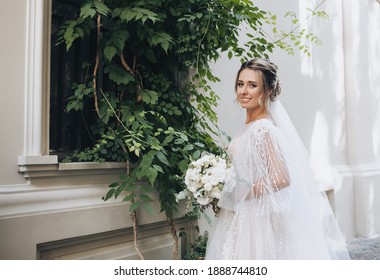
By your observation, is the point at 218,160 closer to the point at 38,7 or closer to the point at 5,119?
the point at 5,119

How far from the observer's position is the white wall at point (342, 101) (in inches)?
205

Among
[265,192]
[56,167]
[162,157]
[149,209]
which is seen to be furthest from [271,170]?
[56,167]

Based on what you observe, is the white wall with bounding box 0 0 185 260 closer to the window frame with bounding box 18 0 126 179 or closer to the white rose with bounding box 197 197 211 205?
the window frame with bounding box 18 0 126 179

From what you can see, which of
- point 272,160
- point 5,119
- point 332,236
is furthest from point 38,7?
point 332,236

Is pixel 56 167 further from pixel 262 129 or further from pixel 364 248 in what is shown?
pixel 364 248

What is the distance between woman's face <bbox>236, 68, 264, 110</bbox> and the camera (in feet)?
7.76

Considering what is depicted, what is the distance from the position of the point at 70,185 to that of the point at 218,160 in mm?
1034

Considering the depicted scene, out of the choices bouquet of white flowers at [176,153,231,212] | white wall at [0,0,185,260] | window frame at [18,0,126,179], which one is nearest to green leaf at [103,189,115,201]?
white wall at [0,0,185,260]

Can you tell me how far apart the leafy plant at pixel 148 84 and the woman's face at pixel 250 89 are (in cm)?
49

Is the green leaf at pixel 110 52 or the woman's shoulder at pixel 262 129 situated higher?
the green leaf at pixel 110 52

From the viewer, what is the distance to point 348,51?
6.46m

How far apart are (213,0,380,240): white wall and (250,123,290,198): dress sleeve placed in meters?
2.77

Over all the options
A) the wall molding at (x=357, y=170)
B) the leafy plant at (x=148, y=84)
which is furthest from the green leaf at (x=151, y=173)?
the wall molding at (x=357, y=170)

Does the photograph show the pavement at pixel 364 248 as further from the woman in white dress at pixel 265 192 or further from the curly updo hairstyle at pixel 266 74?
the curly updo hairstyle at pixel 266 74
